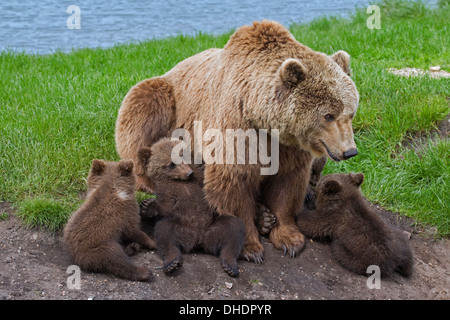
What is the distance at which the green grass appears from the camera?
5512 millimetres

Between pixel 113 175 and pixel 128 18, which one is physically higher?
pixel 113 175

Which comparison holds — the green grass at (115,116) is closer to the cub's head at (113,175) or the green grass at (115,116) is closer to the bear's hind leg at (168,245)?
the cub's head at (113,175)

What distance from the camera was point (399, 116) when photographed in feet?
21.9

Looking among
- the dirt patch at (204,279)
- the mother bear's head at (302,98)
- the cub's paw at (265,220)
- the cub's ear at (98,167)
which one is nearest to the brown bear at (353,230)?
the dirt patch at (204,279)

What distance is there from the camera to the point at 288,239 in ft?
16.2

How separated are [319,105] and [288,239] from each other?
1.24 meters

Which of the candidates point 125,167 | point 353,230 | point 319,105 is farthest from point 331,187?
point 125,167

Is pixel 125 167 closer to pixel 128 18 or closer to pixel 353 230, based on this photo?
pixel 353 230

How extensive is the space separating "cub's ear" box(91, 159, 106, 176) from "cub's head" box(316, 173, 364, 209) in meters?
1.92

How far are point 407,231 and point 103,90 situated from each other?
4.18 metres

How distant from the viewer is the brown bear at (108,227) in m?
4.20

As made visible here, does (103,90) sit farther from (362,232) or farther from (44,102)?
(362,232)

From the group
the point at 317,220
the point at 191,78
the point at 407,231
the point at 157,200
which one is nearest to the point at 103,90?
the point at 191,78

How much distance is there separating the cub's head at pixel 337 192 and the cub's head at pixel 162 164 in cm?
119
